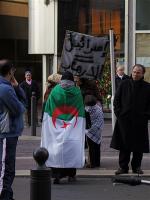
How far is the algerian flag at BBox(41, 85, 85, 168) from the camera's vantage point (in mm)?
10258

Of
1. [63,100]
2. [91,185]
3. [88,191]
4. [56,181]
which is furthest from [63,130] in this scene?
[88,191]

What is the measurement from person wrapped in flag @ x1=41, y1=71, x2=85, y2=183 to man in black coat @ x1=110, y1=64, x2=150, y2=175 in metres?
0.77

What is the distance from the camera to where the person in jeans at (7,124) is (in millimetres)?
7949

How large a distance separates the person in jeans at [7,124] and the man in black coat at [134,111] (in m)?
2.96

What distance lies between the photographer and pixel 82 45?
1362cm

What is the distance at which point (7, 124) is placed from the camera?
7965mm

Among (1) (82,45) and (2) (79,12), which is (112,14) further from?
(1) (82,45)

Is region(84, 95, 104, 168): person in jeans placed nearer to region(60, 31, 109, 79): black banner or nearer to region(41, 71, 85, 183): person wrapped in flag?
region(41, 71, 85, 183): person wrapped in flag

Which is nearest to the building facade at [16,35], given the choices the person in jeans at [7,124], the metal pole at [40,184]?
the person in jeans at [7,124]

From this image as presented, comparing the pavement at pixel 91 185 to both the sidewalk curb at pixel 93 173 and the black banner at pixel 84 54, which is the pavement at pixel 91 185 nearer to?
the sidewalk curb at pixel 93 173

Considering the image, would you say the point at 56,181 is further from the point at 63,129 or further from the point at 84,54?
the point at 84,54

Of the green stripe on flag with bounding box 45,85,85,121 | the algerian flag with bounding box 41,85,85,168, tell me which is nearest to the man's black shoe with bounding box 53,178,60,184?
the algerian flag with bounding box 41,85,85,168

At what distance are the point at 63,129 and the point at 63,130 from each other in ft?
0.07

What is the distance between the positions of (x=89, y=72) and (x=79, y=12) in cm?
981
